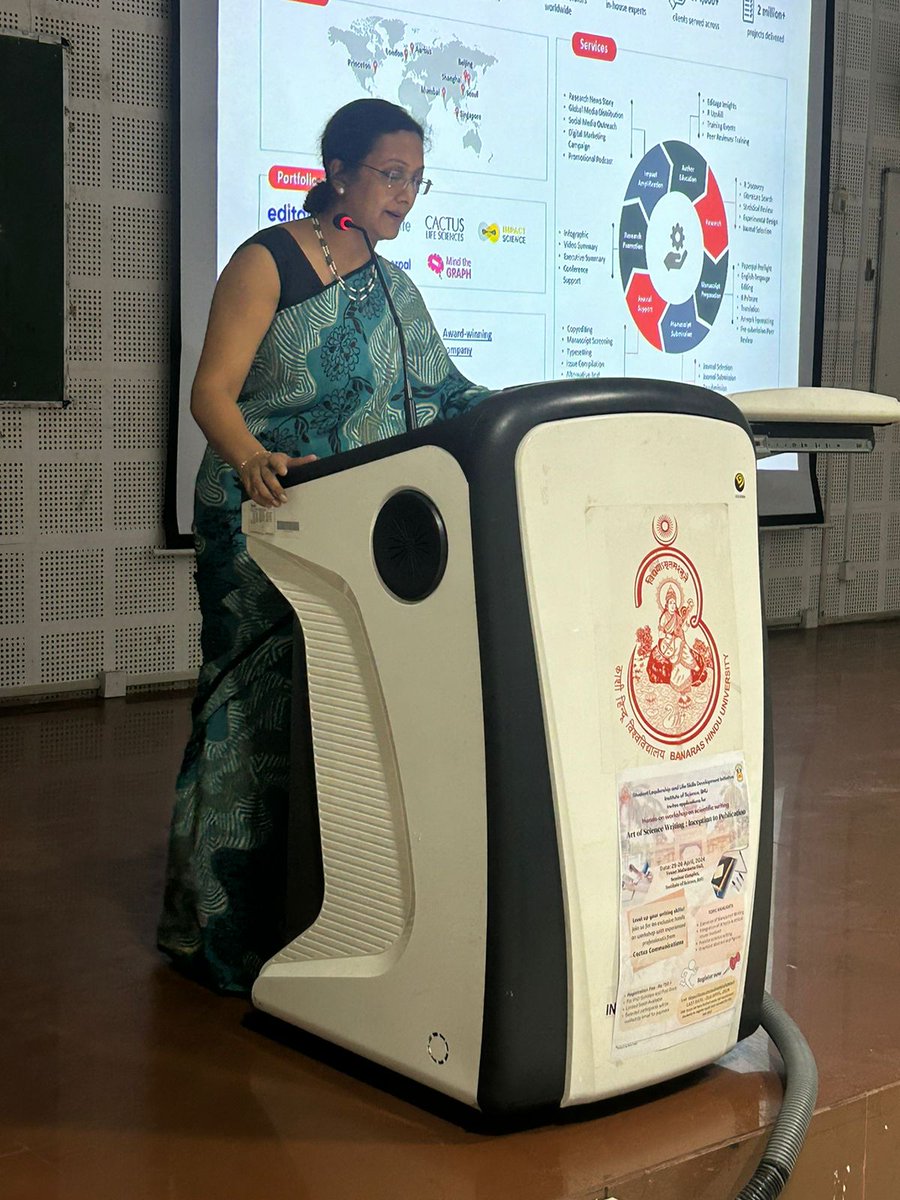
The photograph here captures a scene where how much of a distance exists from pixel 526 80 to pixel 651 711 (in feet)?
12.3

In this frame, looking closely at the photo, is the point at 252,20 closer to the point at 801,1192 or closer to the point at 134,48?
the point at 134,48

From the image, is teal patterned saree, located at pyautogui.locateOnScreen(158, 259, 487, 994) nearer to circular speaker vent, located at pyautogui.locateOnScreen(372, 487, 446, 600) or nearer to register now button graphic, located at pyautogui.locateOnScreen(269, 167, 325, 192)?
circular speaker vent, located at pyautogui.locateOnScreen(372, 487, 446, 600)

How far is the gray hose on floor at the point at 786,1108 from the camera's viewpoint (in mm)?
1448

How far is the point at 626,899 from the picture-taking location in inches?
60.2

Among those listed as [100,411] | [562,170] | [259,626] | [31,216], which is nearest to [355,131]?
[259,626]

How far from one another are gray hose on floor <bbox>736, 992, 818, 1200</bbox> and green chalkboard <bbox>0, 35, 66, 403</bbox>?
3.07 metres

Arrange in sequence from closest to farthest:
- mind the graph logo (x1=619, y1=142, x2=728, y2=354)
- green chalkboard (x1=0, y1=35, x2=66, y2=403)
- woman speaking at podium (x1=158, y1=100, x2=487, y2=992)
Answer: woman speaking at podium (x1=158, y1=100, x2=487, y2=992) < green chalkboard (x1=0, y1=35, x2=66, y2=403) < mind the graph logo (x1=619, y1=142, x2=728, y2=354)

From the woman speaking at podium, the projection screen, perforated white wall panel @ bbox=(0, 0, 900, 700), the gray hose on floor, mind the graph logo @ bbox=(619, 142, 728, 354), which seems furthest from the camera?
mind the graph logo @ bbox=(619, 142, 728, 354)

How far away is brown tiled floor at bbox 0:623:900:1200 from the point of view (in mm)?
1451

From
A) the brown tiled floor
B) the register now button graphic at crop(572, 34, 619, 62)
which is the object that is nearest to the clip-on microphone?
the brown tiled floor

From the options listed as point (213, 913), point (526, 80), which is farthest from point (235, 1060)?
point (526, 80)

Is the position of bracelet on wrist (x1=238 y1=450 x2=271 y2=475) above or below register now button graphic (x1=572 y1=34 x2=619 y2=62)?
below

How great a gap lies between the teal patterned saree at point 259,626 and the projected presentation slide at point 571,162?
8.18ft

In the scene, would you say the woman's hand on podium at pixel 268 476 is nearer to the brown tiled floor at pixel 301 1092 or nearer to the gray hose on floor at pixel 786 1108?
the brown tiled floor at pixel 301 1092
